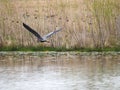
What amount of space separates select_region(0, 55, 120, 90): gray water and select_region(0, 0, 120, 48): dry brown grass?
77 cm

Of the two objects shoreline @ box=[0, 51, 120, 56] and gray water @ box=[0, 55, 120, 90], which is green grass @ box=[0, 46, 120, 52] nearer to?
shoreline @ box=[0, 51, 120, 56]

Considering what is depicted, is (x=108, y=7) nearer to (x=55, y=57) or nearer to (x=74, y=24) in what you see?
(x=74, y=24)

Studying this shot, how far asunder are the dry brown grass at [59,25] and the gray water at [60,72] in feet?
2.51

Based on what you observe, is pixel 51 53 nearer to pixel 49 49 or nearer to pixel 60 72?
pixel 49 49

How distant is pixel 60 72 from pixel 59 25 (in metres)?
4.38

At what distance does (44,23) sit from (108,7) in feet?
6.81

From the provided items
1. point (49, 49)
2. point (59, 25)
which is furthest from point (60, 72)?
point (59, 25)

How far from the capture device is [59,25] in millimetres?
19562

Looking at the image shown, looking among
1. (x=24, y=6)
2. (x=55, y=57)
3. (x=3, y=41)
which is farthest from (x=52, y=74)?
(x=24, y=6)

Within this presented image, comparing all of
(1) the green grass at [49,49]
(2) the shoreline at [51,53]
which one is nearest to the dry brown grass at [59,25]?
(1) the green grass at [49,49]

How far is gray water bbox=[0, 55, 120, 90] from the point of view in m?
13.2

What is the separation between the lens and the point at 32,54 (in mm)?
18719

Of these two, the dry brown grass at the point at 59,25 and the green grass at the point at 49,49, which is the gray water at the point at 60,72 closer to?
the green grass at the point at 49,49

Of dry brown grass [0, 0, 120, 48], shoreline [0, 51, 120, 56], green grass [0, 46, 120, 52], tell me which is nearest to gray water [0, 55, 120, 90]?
shoreline [0, 51, 120, 56]
